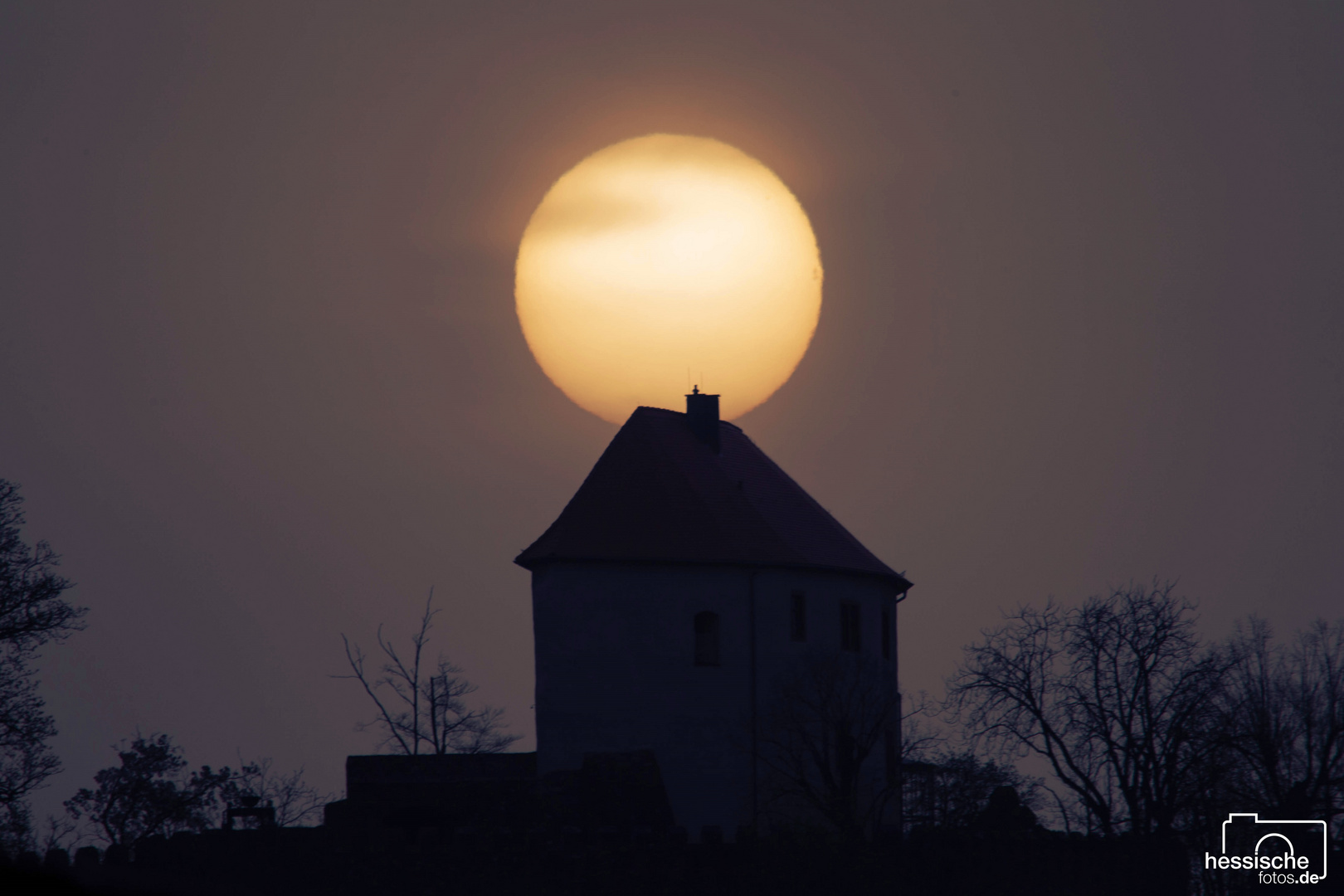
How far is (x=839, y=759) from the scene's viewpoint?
48.4 meters

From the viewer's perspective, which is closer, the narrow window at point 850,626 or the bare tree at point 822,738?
the bare tree at point 822,738

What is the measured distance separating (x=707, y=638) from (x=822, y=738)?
14.9 feet

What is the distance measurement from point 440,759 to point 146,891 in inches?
1574

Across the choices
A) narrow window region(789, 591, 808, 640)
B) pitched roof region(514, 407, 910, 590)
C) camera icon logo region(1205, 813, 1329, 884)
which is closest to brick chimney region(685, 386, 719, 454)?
pitched roof region(514, 407, 910, 590)

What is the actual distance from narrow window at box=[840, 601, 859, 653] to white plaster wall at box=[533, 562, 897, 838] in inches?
124

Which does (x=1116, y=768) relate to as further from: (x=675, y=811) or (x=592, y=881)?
(x=592, y=881)

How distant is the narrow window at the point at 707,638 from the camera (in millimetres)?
48969

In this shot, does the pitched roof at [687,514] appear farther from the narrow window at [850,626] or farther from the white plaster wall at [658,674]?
the narrow window at [850,626]

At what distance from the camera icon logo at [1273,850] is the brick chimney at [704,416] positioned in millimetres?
20210

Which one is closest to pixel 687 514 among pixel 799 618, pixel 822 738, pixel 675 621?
pixel 675 621

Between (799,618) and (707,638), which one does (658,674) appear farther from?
(799,618)

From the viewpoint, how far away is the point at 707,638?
49281 millimetres

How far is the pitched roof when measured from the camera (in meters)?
49.4

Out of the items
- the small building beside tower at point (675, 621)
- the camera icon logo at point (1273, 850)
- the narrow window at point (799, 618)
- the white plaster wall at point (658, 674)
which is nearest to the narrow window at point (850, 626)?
the small building beside tower at point (675, 621)
